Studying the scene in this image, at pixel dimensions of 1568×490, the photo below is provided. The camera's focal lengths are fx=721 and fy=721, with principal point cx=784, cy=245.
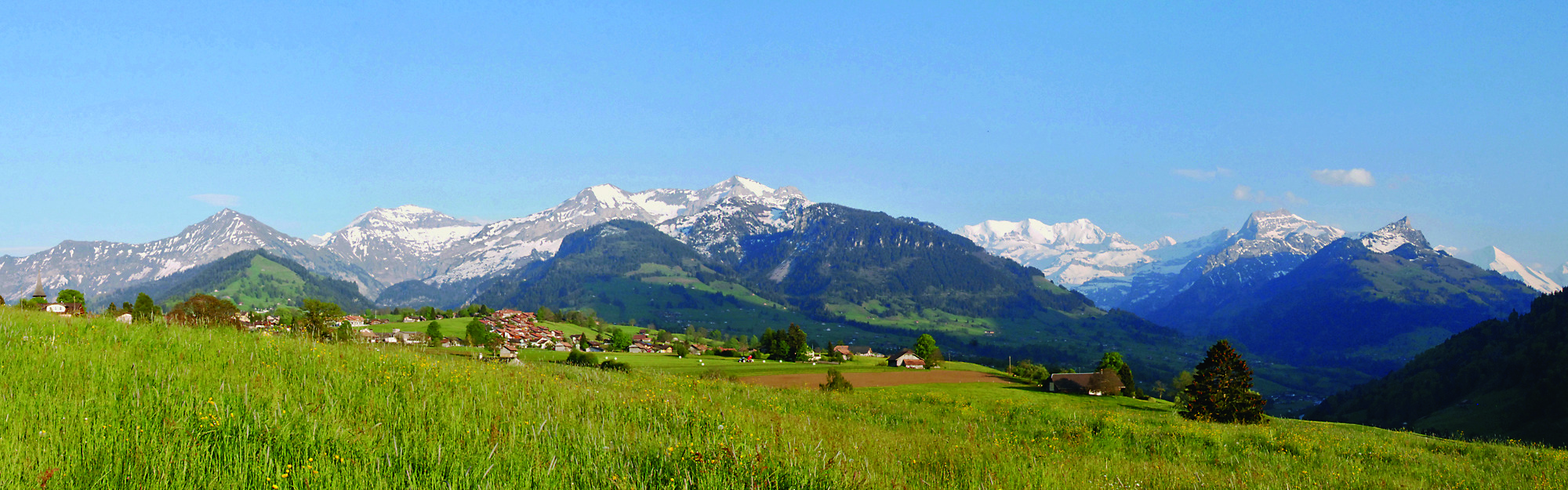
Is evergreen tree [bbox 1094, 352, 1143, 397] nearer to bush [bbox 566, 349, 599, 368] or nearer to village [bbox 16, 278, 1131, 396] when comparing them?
village [bbox 16, 278, 1131, 396]

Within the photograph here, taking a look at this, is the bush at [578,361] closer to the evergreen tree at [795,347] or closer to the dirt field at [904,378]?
the dirt field at [904,378]

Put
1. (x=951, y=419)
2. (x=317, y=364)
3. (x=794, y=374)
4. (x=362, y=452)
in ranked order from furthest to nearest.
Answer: (x=794, y=374) → (x=951, y=419) → (x=317, y=364) → (x=362, y=452)

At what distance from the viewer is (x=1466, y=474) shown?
15422 mm

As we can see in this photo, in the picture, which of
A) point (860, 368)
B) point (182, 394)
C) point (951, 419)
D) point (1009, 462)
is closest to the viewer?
point (182, 394)

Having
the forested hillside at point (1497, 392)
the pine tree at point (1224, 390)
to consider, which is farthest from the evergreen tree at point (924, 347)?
the pine tree at point (1224, 390)

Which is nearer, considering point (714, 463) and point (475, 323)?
point (714, 463)

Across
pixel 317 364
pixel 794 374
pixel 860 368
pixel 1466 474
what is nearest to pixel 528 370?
pixel 317 364

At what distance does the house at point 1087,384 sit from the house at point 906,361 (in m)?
32.7

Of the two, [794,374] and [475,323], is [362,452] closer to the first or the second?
[794,374]

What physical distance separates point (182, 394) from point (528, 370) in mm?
8431

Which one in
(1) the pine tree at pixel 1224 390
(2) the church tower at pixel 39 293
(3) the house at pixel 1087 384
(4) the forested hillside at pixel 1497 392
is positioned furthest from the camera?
(4) the forested hillside at pixel 1497 392

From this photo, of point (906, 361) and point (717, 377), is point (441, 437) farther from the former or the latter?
point (906, 361)

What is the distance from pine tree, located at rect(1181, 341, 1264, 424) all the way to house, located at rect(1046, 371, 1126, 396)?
47764 millimetres

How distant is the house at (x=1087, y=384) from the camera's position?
9619 centimetres
